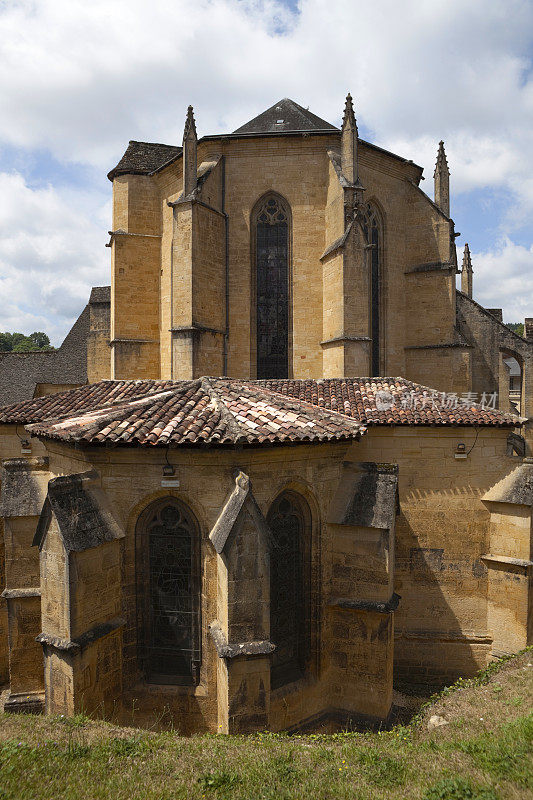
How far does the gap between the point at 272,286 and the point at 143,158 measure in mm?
8460

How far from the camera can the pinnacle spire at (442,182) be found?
18938mm

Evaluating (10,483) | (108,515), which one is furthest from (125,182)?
(108,515)

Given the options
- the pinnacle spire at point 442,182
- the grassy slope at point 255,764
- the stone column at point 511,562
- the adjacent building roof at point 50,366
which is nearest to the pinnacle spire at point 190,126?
the pinnacle spire at point 442,182

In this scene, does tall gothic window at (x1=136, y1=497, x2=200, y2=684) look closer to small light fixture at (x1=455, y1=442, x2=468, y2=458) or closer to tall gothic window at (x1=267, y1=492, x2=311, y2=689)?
tall gothic window at (x1=267, y1=492, x2=311, y2=689)

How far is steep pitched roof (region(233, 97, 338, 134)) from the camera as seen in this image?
1794 cm

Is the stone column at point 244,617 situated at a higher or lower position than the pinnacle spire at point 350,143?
lower

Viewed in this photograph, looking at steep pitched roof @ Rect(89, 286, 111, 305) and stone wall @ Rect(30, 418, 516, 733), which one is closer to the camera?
stone wall @ Rect(30, 418, 516, 733)

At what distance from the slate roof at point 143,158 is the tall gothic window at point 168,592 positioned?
15.3m

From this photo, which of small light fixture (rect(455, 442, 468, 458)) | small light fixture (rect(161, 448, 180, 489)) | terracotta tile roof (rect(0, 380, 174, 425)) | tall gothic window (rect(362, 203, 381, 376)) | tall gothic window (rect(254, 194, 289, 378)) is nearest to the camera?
small light fixture (rect(161, 448, 180, 489))

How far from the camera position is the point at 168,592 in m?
7.78

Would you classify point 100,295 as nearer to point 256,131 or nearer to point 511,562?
point 256,131

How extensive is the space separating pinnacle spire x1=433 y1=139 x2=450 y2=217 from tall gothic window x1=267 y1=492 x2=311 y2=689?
16.0m

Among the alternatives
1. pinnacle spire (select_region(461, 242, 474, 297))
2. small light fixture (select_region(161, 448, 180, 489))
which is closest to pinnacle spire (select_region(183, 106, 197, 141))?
small light fixture (select_region(161, 448, 180, 489))

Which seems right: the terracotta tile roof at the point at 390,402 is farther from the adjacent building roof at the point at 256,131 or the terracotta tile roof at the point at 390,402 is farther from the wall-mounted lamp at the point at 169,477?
the adjacent building roof at the point at 256,131
